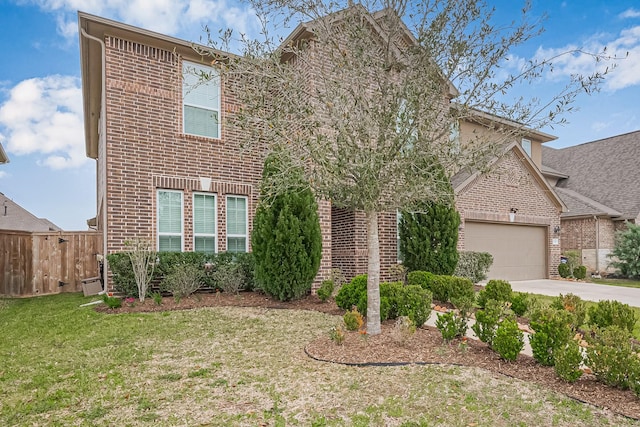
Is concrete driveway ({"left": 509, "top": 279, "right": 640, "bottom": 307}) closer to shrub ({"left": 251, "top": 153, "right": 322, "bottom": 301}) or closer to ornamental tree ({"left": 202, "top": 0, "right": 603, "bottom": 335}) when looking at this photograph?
shrub ({"left": 251, "top": 153, "right": 322, "bottom": 301})

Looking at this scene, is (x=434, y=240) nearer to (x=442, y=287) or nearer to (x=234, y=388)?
(x=442, y=287)

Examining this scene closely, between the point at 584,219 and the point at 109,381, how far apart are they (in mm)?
20228

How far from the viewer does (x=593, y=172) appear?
861 inches

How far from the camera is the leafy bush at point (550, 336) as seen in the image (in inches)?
175

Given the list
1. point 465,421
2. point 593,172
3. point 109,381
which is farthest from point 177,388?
point 593,172

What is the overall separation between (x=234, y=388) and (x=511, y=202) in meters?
13.2

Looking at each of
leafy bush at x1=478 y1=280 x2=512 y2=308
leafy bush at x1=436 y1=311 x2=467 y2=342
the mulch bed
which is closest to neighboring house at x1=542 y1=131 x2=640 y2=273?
leafy bush at x1=478 y1=280 x2=512 y2=308

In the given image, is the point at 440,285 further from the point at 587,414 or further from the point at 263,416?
the point at 263,416

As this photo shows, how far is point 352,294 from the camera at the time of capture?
7.36m

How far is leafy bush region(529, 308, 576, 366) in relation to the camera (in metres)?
4.45

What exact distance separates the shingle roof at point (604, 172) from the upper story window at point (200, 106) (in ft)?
54.9

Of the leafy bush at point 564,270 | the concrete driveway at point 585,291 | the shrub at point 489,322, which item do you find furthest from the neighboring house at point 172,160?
the leafy bush at point 564,270

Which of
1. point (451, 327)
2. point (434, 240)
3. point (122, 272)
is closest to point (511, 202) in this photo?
point (434, 240)

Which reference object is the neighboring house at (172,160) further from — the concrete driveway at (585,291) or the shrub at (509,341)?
the shrub at (509,341)
